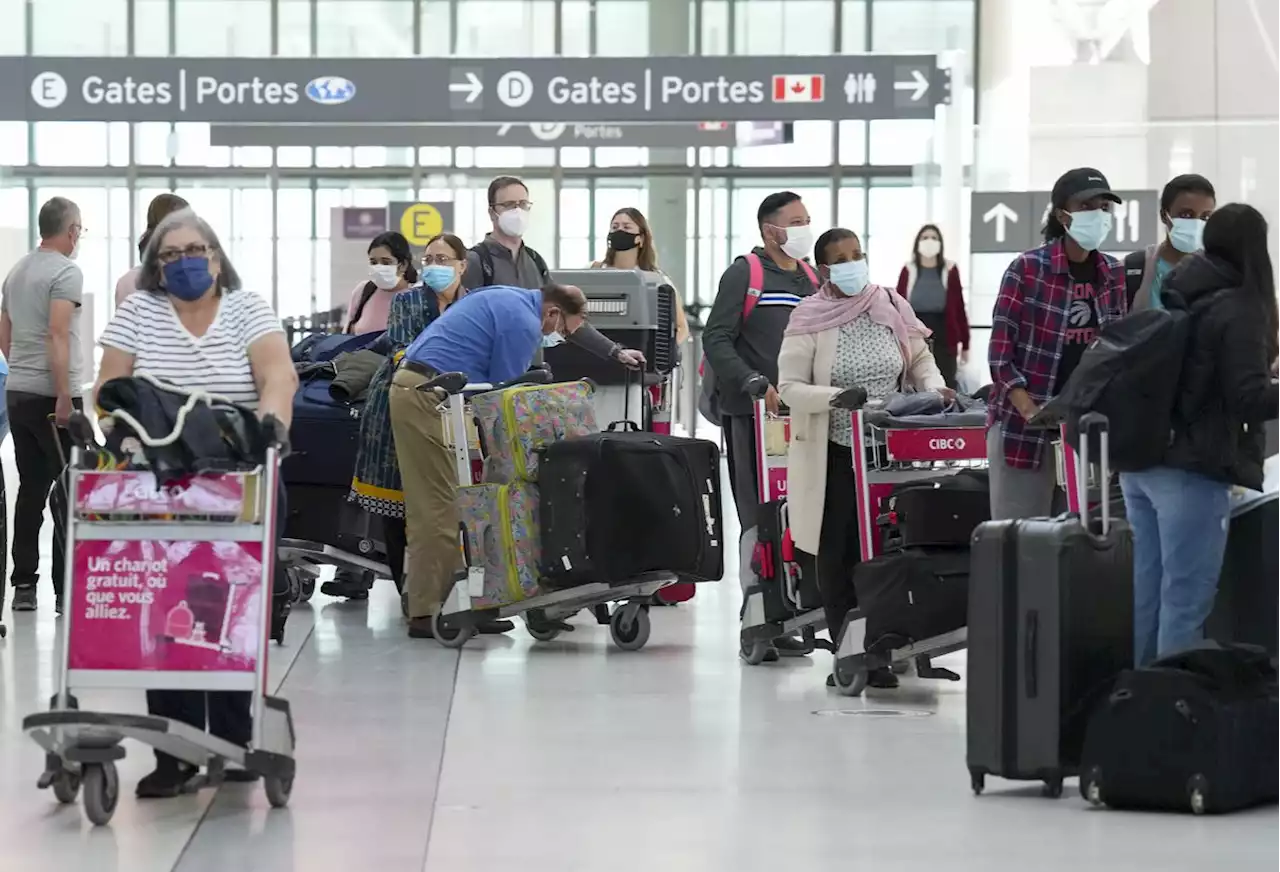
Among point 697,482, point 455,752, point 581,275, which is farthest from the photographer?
point 581,275

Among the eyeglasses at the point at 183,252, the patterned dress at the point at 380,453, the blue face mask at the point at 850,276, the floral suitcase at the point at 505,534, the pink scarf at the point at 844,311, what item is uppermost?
the blue face mask at the point at 850,276

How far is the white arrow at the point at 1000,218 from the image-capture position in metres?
16.2

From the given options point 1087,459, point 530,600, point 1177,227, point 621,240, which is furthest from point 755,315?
point 1087,459

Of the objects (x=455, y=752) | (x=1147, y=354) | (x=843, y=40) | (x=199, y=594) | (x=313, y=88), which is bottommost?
(x=455, y=752)

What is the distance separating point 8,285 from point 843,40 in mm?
21199

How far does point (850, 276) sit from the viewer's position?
7.52m

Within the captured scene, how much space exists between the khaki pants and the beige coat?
1620 mm

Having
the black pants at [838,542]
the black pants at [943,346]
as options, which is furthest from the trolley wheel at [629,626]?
the black pants at [943,346]

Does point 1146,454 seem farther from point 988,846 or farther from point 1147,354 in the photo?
point 988,846

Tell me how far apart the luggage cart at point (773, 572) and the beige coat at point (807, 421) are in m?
0.33

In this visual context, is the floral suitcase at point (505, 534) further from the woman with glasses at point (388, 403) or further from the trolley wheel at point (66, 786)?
the trolley wheel at point (66, 786)

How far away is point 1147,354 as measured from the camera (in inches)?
221

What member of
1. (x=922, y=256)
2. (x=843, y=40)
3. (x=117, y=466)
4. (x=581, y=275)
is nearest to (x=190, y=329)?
(x=117, y=466)

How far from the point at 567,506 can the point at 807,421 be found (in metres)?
1.15
